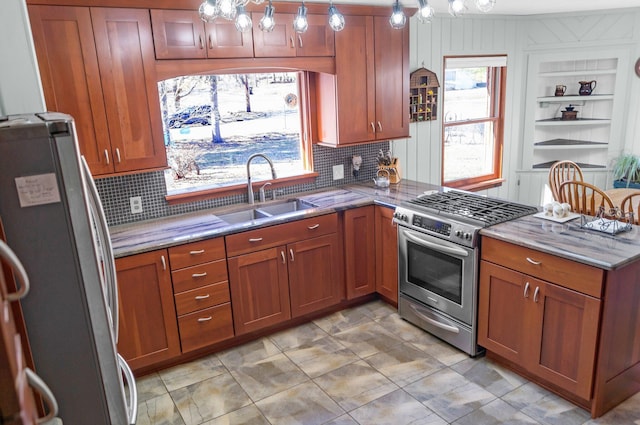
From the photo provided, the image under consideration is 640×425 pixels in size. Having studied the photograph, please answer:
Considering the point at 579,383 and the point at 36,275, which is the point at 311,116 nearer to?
the point at 579,383

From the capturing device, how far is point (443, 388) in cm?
283

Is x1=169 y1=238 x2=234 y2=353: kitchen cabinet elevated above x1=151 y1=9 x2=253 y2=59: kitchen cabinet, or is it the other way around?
x1=151 y1=9 x2=253 y2=59: kitchen cabinet

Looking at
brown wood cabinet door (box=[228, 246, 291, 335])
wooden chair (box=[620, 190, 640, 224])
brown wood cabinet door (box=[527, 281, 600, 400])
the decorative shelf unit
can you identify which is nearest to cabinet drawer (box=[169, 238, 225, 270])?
brown wood cabinet door (box=[228, 246, 291, 335])

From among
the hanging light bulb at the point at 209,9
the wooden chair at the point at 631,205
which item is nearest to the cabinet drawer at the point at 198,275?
the hanging light bulb at the point at 209,9

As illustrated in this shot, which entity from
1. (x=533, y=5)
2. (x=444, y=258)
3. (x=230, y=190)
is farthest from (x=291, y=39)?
(x=533, y=5)

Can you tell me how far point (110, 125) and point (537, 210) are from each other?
9.04ft

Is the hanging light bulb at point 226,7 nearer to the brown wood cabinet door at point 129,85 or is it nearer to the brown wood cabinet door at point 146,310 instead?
the brown wood cabinet door at point 129,85

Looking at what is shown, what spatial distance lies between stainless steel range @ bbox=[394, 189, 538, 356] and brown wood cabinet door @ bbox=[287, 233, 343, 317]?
50 centimetres

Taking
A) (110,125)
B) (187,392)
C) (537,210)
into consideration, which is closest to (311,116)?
(110,125)

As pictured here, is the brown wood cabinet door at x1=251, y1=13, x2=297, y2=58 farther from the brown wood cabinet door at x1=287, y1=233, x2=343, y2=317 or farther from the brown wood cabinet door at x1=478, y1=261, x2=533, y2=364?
the brown wood cabinet door at x1=478, y1=261, x2=533, y2=364

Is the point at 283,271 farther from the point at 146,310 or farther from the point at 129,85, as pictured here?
the point at 129,85

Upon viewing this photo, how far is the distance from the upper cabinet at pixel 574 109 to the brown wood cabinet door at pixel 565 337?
309 cm

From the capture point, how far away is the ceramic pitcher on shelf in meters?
5.09

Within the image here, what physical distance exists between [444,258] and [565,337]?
85cm
